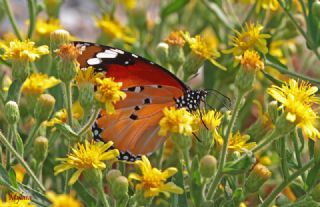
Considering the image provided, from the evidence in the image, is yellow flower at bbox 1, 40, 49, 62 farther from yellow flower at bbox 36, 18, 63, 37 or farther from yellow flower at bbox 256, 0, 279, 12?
yellow flower at bbox 256, 0, 279, 12

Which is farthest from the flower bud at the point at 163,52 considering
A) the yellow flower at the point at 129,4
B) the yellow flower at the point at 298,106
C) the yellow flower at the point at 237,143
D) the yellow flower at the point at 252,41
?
the yellow flower at the point at 129,4

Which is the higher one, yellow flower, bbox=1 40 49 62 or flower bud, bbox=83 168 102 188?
yellow flower, bbox=1 40 49 62

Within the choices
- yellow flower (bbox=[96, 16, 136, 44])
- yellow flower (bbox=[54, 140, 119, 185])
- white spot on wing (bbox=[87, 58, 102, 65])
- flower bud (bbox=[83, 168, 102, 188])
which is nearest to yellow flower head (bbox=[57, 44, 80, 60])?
white spot on wing (bbox=[87, 58, 102, 65])

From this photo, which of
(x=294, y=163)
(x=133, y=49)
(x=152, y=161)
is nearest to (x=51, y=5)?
(x=133, y=49)

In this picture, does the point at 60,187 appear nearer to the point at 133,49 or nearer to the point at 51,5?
the point at 133,49

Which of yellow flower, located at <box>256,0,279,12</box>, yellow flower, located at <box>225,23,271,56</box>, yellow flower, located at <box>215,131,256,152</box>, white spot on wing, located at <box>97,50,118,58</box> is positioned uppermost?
yellow flower, located at <box>256,0,279,12</box>

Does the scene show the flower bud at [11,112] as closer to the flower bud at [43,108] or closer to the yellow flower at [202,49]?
the flower bud at [43,108]
